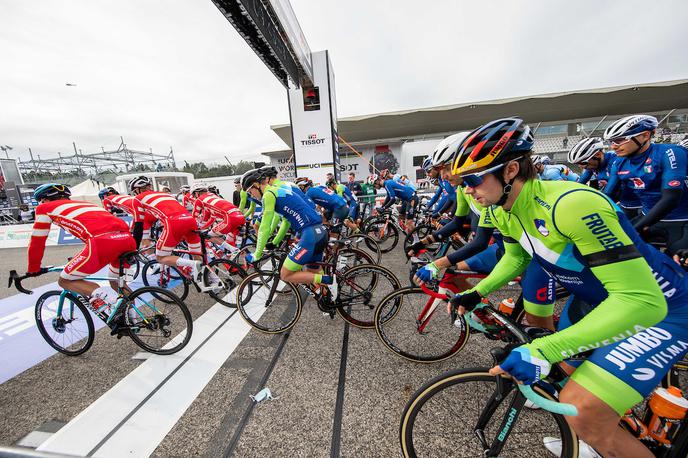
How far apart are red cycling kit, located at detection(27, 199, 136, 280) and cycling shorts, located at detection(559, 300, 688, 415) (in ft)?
14.0

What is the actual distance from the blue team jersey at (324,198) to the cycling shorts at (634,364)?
494 centimetres

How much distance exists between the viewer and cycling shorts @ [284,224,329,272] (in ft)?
10.7

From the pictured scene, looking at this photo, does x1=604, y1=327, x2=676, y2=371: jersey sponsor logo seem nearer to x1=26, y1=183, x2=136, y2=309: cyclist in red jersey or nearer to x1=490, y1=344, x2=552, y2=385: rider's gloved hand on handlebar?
x1=490, y1=344, x2=552, y2=385: rider's gloved hand on handlebar

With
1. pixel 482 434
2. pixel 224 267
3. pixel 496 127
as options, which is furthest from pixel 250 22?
pixel 482 434

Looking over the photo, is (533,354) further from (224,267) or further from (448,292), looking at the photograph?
(224,267)

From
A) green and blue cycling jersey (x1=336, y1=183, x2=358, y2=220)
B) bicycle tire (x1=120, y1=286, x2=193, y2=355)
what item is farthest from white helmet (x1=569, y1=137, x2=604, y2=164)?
bicycle tire (x1=120, y1=286, x2=193, y2=355)

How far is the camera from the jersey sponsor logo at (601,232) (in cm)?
105

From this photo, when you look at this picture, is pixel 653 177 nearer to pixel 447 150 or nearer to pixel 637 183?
pixel 637 183

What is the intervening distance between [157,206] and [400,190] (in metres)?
5.08

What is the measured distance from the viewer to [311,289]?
3373mm

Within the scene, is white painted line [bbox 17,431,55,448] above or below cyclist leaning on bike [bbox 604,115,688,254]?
below

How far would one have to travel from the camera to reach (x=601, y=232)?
1072mm

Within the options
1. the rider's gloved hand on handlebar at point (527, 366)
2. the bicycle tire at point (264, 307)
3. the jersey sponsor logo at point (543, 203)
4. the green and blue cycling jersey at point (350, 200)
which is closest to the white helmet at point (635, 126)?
the jersey sponsor logo at point (543, 203)

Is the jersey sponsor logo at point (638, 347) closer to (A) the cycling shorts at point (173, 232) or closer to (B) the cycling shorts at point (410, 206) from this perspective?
(A) the cycling shorts at point (173, 232)
